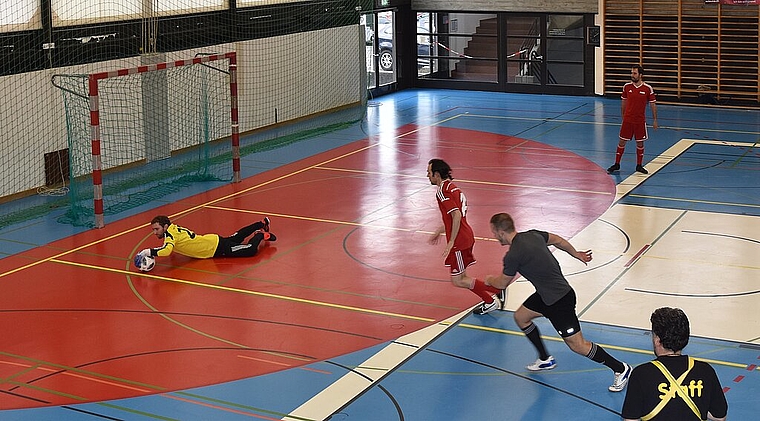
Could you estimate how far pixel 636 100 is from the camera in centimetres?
1880

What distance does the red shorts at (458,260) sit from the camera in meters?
11.6

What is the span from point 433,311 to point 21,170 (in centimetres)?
982

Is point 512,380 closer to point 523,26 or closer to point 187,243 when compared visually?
point 187,243

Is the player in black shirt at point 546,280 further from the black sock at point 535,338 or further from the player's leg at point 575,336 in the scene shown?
the black sock at point 535,338

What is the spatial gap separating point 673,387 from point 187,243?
960 cm

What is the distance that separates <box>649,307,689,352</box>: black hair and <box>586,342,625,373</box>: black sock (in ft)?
12.5

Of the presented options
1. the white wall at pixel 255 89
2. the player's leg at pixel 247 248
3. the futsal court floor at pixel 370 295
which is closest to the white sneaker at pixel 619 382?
the futsal court floor at pixel 370 295

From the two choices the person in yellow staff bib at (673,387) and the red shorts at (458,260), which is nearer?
the person in yellow staff bib at (673,387)

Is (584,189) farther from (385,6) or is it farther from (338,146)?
(385,6)

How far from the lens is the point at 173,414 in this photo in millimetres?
9609

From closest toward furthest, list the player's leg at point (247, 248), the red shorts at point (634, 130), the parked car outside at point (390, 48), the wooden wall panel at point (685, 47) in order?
the player's leg at point (247, 248), the red shorts at point (634, 130), the wooden wall panel at point (685, 47), the parked car outside at point (390, 48)

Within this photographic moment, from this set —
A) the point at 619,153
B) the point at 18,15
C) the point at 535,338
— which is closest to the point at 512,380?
the point at 535,338

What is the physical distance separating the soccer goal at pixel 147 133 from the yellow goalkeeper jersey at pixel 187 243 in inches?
105

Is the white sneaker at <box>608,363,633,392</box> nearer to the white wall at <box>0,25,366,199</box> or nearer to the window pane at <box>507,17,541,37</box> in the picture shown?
the white wall at <box>0,25,366,199</box>
